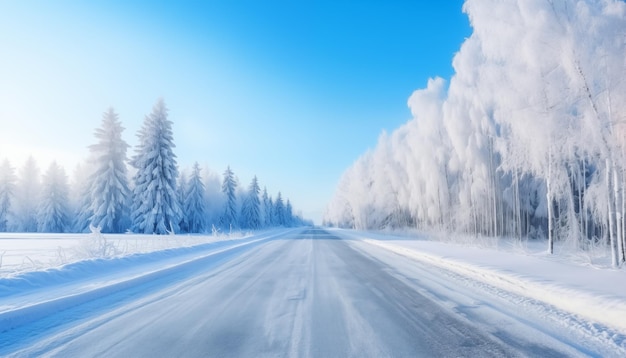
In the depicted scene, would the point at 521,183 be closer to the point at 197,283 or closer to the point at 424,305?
the point at 424,305

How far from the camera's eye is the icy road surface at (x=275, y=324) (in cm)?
351

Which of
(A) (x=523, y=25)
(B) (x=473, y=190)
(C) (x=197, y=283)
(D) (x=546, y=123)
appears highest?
(A) (x=523, y=25)

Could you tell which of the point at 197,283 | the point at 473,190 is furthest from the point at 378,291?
the point at 473,190

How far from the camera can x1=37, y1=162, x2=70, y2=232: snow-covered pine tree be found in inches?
1636

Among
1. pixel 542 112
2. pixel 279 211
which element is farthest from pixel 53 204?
pixel 279 211

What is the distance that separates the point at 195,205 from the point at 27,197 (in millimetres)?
28136

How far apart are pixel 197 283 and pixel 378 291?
4292 millimetres

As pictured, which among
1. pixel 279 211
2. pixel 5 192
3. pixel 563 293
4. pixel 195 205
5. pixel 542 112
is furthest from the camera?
pixel 279 211

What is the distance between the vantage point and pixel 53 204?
42250 millimetres

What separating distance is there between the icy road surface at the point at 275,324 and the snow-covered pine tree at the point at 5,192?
5296 cm

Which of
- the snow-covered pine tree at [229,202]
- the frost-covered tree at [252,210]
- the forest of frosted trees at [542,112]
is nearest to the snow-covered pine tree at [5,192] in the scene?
the snow-covered pine tree at [229,202]

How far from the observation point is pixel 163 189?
3212 cm

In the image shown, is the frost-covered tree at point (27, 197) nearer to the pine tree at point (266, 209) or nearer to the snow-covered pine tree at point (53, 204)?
the snow-covered pine tree at point (53, 204)

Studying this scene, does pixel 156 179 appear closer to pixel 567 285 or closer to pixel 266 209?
pixel 567 285
